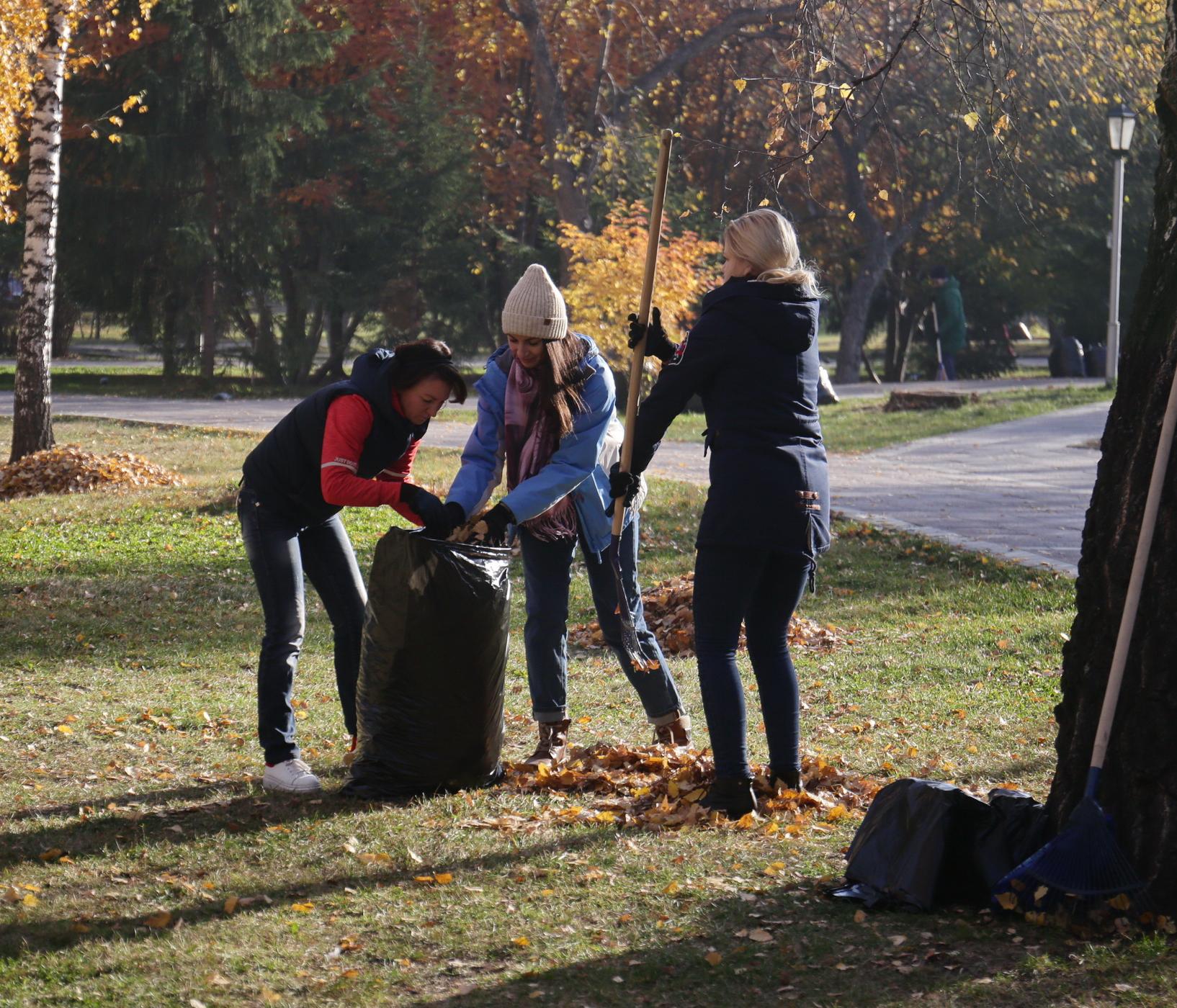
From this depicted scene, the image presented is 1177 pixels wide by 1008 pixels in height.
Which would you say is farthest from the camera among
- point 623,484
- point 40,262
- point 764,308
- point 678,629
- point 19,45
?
point 19,45

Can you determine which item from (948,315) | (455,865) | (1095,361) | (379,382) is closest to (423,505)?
(379,382)

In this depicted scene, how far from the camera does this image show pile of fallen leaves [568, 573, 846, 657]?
26.6 ft

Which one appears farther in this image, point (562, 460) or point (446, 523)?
point (562, 460)

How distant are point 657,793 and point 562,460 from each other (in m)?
1.15

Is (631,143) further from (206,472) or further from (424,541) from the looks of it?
(424,541)

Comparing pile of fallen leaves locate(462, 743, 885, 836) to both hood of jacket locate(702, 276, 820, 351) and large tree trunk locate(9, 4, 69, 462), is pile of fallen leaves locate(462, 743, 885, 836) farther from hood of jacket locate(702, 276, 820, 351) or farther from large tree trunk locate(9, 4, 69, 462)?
large tree trunk locate(9, 4, 69, 462)

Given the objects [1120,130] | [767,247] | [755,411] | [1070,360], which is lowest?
[755,411]

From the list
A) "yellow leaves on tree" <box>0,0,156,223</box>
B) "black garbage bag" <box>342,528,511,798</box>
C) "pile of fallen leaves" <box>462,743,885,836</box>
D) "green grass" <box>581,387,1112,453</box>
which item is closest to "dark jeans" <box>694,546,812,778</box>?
"pile of fallen leaves" <box>462,743,885,836</box>

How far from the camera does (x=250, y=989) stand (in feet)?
11.3

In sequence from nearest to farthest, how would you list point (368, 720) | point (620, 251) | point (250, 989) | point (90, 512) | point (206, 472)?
point (250, 989) < point (368, 720) < point (90, 512) < point (206, 472) < point (620, 251)

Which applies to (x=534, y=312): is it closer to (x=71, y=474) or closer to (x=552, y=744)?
(x=552, y=744)

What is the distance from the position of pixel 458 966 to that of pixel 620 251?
16.0 metres

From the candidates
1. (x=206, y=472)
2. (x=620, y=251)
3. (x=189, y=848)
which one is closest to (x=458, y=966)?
(x=189, y=848)

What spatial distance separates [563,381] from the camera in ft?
16.4
